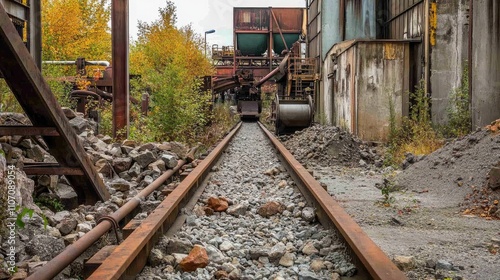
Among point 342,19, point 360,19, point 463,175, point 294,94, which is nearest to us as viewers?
point 463,175

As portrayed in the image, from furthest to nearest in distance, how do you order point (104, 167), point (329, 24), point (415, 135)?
point (329, 24) → point (415, 135) → point (104, 167)

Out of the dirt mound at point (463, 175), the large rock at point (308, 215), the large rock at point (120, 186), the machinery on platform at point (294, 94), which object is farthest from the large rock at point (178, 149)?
the machinery on platform at point (294, 94)

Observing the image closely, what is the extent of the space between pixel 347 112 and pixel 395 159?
416 centimetres

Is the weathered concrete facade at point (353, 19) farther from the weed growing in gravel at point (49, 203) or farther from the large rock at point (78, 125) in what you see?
the weed growing in gravel at point (49, 203)

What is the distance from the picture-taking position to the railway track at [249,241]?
2.62 meters

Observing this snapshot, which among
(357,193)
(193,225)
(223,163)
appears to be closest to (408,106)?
(223,163)

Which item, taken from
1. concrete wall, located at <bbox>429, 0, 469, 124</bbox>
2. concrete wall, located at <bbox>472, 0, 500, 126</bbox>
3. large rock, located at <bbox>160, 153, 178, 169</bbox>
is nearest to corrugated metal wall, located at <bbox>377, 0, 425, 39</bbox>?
concrete wall, located at <bbox>429, 0, 469, 124</bbox>

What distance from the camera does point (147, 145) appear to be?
24.9 ft

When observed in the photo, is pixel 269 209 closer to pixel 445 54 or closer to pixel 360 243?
pixel 360 243

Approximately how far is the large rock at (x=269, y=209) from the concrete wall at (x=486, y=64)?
5.39 metres

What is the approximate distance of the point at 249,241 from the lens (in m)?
3.60

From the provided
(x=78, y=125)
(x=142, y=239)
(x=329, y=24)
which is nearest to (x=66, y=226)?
(x=142, y=239)

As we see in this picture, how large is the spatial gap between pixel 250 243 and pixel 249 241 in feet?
0.17

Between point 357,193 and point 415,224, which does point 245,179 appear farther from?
point 415,224
